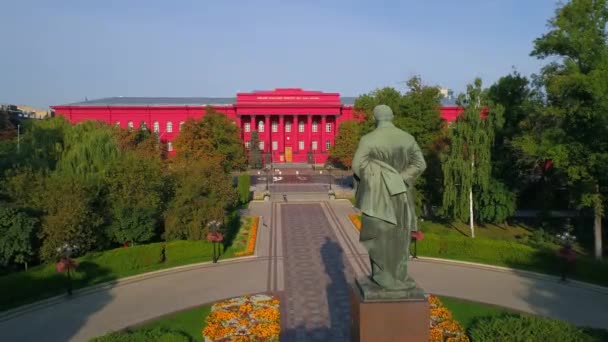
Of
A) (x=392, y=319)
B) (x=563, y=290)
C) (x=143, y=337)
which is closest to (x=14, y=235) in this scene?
(x=143, y=337)

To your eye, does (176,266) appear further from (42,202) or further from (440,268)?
(440,268)

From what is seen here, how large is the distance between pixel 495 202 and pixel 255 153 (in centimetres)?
3790

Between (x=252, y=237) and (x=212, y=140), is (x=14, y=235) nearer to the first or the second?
(x=252, y=237)

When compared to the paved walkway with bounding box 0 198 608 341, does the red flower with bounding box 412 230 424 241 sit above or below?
above

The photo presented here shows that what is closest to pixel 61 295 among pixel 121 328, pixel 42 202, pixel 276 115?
pixel 121 328

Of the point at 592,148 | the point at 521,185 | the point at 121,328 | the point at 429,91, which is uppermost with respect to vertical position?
the point at 429,91

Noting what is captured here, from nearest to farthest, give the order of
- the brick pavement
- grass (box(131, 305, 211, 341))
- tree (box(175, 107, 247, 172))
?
the brick pavement, grass (box(131, 305, 211, 341)), tree (box(175, 107, 247, 172))

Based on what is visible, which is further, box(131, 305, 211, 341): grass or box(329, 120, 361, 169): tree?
box(329, 120, 361, 169): tree

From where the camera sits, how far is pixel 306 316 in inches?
535

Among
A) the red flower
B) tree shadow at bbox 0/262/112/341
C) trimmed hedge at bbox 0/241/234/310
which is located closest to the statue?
tree shadow at bbox 0/262/112/341

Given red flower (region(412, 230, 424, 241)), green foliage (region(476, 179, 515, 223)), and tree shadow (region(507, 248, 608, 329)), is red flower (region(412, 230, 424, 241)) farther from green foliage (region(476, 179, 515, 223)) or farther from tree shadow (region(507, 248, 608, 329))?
green foliage (region(476, 179, 515, 223))

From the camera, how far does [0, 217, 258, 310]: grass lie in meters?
15.2

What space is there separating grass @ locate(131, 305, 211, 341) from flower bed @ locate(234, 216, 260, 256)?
23.8 feet

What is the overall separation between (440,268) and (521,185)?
13.3 meters
